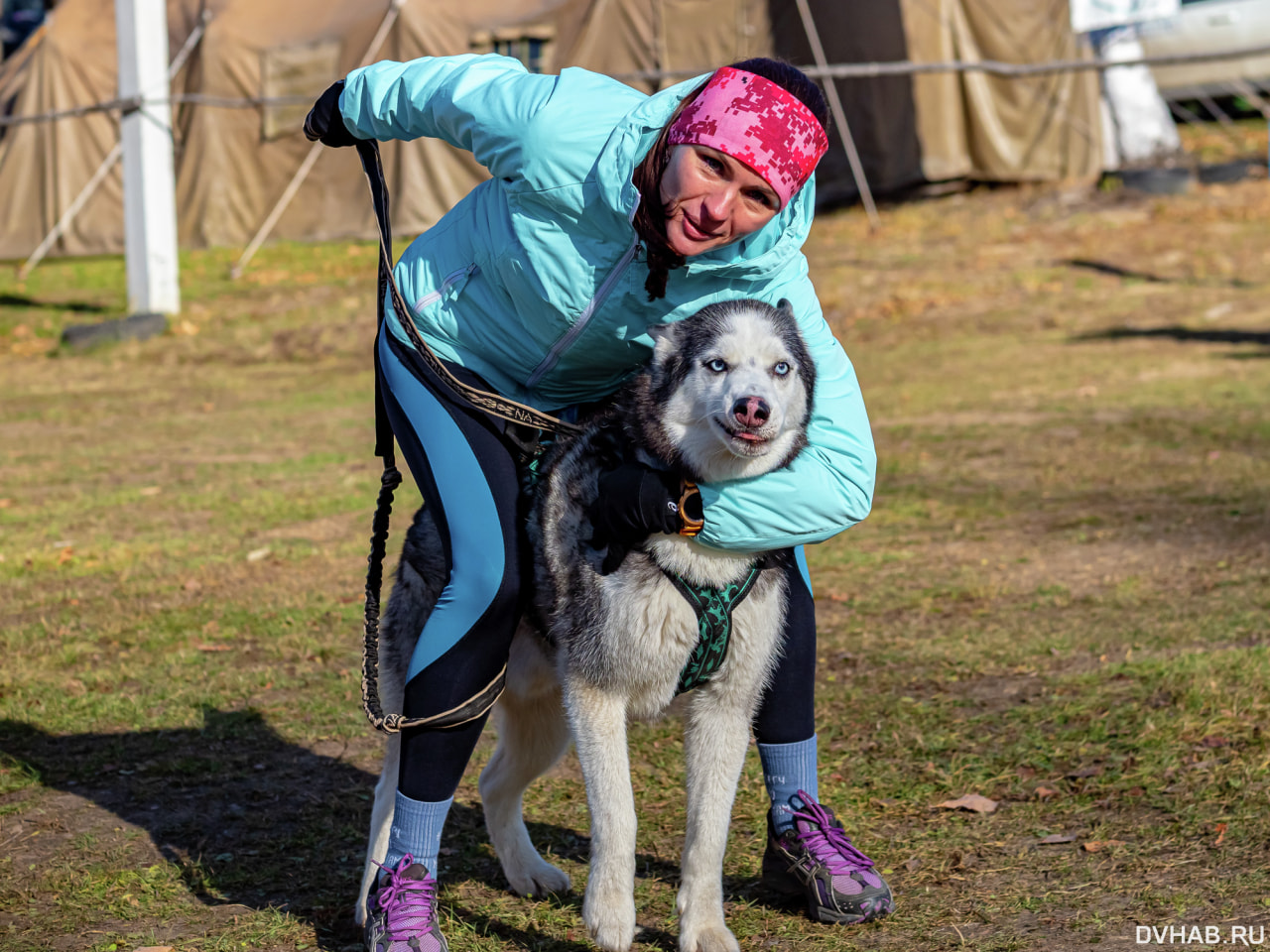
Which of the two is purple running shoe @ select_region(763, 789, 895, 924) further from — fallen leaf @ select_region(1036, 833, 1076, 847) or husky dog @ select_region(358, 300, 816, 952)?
fallen leaf @ select_region(1036, 833, 1076, 847)

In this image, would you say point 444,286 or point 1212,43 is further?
point 1212,43

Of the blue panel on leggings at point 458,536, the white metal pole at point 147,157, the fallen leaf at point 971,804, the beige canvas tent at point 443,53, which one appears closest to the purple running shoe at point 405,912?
the blue panel on leggings at point 458,536

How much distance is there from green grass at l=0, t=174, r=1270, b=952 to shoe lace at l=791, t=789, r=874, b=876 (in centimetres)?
15

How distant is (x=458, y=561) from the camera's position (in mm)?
2838

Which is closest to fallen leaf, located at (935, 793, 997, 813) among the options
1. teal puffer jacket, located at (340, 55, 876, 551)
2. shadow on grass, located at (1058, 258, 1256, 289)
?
teal puffer jacket, located at (340, 55, 876, 551)

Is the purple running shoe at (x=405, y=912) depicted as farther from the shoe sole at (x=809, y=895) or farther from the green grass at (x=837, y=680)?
the shoe sole at (x=809, y=895)

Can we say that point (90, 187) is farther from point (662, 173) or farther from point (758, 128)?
point (758, 128)

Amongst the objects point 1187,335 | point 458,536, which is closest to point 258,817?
point 458,536

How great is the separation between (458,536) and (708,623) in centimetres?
58

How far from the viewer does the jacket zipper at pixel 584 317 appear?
9.02ft

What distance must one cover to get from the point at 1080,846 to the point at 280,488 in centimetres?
586

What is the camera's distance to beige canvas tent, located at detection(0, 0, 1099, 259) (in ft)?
60.7

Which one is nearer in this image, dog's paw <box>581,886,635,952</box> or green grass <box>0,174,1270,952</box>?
dog's paw <box>581,886,635,952</box>

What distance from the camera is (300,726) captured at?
4.48 metres
